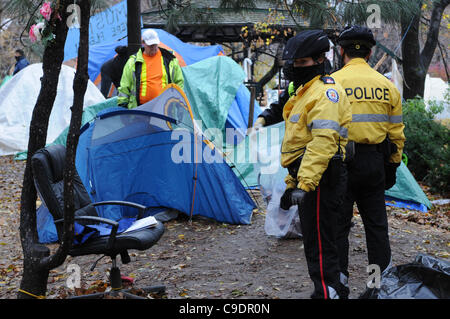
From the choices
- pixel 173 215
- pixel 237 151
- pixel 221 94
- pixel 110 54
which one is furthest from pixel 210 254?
pixel 110 54

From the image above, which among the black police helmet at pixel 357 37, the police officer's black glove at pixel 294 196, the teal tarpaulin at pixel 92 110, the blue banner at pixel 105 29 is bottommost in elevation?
the police officer's black glove at pixel 294 196

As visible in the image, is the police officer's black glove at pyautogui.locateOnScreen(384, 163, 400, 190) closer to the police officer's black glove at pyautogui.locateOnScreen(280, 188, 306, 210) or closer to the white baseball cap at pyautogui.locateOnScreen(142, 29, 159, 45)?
the police officer's black glove at pyautogui.locateOnScreen(280, 188, 306, 210)

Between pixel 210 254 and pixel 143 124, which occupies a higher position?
pixel 143 124

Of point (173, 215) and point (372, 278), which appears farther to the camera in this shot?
point (173, 215)

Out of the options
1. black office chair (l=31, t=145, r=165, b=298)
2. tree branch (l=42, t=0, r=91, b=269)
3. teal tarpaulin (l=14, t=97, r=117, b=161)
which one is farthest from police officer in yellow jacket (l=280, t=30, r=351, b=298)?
teal tarpaulin (l=14, t=97, r=117, b=161)

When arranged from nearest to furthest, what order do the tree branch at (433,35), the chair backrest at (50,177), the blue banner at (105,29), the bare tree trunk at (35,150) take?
the bare tree trunk at (35,150) < the chair backrest at (50,177) < the tree branch at (433,35) < the blue banner at (105,29)

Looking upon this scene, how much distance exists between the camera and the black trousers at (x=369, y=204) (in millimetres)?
3736

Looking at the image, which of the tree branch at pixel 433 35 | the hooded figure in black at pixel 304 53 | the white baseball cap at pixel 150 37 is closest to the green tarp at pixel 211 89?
the white baseball cap at pixel 150 37

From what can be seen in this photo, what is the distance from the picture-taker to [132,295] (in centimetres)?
389

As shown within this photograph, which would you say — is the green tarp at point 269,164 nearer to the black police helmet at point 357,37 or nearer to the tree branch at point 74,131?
the black police helmet at point 357,37

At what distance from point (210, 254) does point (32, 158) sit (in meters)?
2.29
